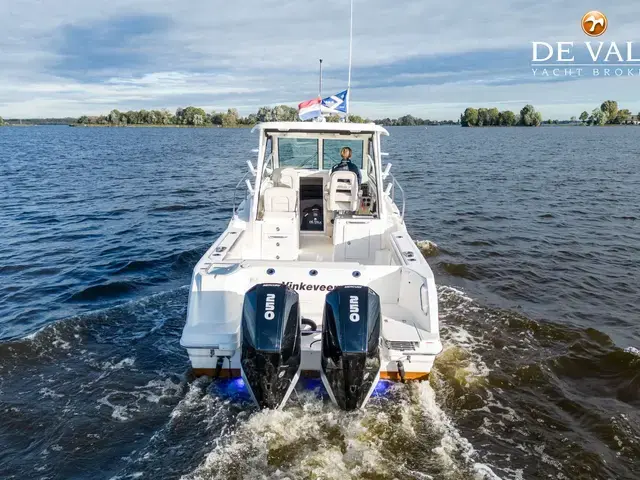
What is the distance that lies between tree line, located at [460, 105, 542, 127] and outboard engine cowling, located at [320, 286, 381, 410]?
134052 millimetres

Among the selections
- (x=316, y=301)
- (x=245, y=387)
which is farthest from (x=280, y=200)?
(x=245, y=387)

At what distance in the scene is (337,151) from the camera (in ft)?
30.6

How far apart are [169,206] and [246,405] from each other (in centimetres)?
1327

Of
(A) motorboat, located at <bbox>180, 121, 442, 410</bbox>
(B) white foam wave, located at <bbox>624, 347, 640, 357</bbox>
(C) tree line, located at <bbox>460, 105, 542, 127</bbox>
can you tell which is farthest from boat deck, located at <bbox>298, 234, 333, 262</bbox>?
(C) tree line, located at <bbox>460, 105, 542, 127</bbox>

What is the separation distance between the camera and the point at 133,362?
20.0 feet

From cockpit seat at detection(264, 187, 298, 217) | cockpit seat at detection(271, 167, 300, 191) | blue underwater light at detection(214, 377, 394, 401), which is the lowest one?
blue underwater light at detection(214, 377, 394, 401)

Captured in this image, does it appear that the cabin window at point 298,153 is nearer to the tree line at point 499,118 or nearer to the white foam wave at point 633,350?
the white foam wave at point 633,350

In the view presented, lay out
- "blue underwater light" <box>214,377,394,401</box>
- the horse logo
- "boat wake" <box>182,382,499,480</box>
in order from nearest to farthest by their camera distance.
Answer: "boat wake" <box>182,382,499,480</box>, "blue underwater light" <box>214,377,394,401</box>, the horse logo

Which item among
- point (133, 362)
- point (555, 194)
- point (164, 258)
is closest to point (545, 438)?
point (133, 362)

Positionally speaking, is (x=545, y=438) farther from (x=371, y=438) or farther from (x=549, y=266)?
(x=549, y=266)

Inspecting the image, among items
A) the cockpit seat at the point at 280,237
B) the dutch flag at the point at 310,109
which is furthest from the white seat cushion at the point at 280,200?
the dutch flag at the point at 310,109

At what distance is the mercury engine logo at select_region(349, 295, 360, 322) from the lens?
426cm

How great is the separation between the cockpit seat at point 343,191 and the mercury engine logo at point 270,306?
3.79 meters

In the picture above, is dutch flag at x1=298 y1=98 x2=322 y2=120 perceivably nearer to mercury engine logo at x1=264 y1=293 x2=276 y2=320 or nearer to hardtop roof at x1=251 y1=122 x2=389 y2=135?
hardtop roof at x1=251 y1=122 x2=389 y2=135
